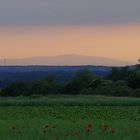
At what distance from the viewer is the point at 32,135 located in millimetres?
11680

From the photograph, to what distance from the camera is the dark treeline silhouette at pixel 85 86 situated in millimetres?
50631

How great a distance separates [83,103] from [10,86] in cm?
2368

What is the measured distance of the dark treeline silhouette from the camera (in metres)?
50.6

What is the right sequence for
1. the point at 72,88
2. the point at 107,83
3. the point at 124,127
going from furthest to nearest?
the point at 72,88, the point at 107,83, the point at 124,127

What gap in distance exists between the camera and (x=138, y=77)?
54156mm

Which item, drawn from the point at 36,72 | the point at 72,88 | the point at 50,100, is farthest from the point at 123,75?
the point at 36,72

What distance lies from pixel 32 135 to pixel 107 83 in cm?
4226

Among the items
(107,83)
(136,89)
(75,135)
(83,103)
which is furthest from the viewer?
(107,83)

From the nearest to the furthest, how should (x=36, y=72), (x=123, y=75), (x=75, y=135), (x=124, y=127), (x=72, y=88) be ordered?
(x=75, y=135)
(x=124, y=127)
(x=72, y=88)
(x=123, y=75)
(x=36, y=72)

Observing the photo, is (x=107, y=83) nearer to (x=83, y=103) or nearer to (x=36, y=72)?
(x=83, y=103)

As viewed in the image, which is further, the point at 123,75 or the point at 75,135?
the point at 123,75

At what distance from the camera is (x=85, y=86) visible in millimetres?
56938

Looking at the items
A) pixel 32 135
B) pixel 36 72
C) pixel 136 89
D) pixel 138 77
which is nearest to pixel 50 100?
pixel 136 89

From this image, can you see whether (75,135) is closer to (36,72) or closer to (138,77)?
(138,77)
